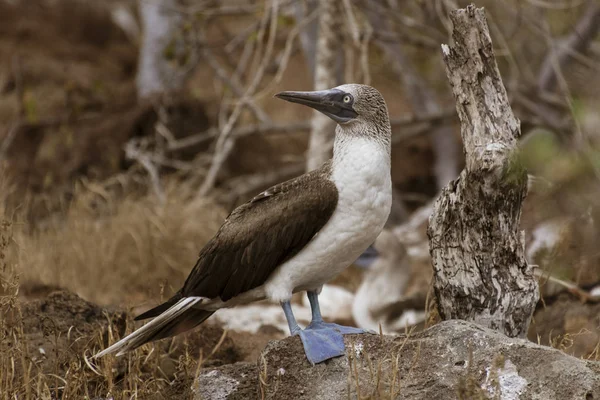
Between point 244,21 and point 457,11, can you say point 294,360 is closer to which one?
point 457,11

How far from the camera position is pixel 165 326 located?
12.6ft

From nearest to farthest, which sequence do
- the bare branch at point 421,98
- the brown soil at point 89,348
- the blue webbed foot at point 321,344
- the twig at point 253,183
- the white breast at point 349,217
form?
1. the blue webbed foot at point 321,344
2. the white breast at point 349,217
3. the brown soil at point 89,348
4. the twig at point 253,183
5. the bare branch at point 421,98

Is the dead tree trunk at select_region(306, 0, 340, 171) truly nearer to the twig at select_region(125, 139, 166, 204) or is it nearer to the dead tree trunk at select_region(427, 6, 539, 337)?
the twig at select_region(125, 139, 166, 204)

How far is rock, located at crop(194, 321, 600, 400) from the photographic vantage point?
320 cm

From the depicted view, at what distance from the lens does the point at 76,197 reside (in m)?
8.29

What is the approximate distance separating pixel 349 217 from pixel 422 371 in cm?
65

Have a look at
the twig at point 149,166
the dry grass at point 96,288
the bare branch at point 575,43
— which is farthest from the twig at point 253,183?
the bare branch at point 575,43

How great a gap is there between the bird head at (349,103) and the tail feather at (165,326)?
0.93m

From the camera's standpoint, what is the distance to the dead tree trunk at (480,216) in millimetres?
3637

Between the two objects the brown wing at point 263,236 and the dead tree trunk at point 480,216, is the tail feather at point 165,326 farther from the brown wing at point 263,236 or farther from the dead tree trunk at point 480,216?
the dead tree trunk at point 480,216

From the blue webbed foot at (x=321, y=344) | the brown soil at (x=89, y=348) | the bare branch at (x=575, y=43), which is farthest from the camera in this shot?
the bare branch at (x=575, y=43)

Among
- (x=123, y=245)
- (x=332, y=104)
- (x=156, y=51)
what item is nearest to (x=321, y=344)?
(x=332, y=104)

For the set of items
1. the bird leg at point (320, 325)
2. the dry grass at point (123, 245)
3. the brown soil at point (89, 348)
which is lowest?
the dry grass at point (123, 245)

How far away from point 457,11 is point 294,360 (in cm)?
150
